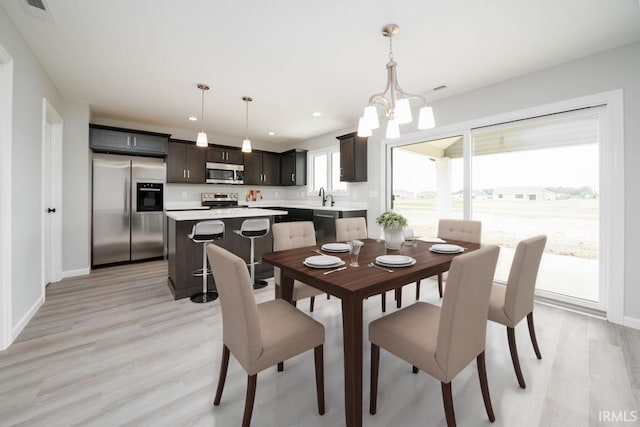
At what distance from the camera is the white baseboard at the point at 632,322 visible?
2295 mm

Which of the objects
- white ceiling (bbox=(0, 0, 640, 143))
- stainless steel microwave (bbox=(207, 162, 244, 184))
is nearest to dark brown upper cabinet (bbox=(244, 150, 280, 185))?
stainless steel microwave (bbox=(207, 162, 244, 184))

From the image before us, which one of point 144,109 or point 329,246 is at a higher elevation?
point 144,109

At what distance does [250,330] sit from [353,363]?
49 cm

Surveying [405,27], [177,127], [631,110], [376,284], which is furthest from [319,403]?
[177,127]

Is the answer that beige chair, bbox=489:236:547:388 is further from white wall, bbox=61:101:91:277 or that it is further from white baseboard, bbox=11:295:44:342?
white wall, bbox=61:101:91:277

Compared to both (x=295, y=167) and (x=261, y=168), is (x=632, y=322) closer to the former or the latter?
(x=295, y=167)

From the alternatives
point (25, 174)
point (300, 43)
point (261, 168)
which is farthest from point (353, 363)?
point (261, 168)

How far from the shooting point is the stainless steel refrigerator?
4.14 metres

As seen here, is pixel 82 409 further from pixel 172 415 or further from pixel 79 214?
pixel 79 214

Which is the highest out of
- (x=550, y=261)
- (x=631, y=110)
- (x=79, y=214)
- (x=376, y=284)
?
(x=631, y=110)

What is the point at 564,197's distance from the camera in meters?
2.81

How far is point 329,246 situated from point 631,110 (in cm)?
287

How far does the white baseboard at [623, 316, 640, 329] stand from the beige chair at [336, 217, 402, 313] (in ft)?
6.36

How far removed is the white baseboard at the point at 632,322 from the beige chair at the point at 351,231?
76.3 inches
